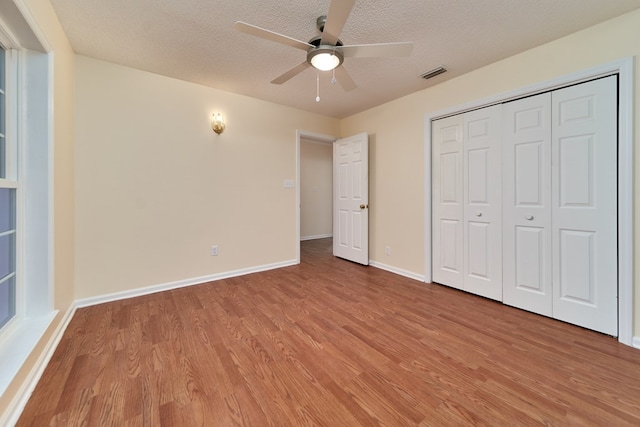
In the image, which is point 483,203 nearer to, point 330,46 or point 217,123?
point 330,46

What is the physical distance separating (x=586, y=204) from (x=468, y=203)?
92 cm

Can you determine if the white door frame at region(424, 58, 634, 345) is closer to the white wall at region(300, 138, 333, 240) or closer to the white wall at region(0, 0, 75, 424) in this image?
the white wall at region(0, 0, 75, 424)

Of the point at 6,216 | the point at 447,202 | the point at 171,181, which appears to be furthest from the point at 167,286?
the point at 447,202

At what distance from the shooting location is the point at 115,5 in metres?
1.80

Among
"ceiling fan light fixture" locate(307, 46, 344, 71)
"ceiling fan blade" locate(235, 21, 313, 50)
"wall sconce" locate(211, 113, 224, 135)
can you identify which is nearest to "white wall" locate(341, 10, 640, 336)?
"ceiling fan light fixture" locate(307, 46, 344, 71)

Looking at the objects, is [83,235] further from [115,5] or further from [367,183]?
[367,183]

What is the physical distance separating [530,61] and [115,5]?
3.44 m

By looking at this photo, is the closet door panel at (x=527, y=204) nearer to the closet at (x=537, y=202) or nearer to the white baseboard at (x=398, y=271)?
the closet at (x=537, y=202)

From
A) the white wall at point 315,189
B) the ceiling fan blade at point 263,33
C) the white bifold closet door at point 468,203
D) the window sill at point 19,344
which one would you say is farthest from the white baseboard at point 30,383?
the white wall at point 315,189

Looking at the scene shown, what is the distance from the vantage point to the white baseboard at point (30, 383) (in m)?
1.18

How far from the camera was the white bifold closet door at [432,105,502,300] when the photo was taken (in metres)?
2.59

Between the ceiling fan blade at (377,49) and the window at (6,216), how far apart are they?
7.20ft

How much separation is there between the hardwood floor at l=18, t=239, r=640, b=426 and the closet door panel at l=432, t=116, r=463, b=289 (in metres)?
0.49

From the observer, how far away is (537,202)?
2.30 meters
